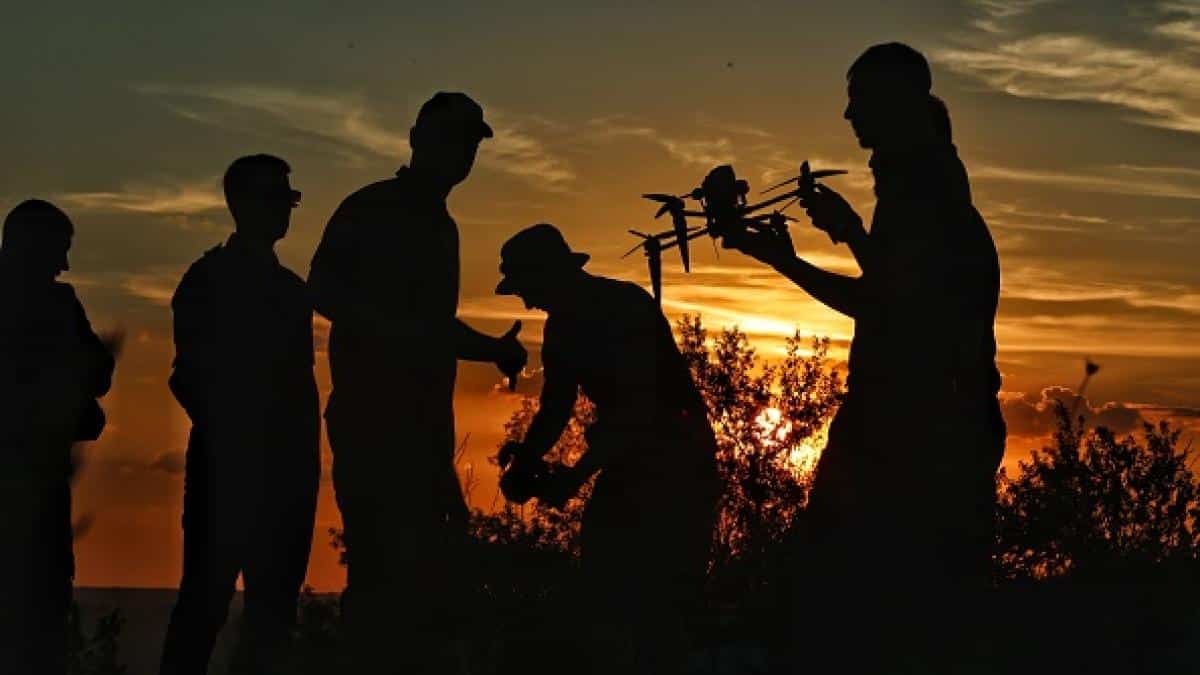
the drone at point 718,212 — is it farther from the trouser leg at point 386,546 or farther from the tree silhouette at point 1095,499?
the tree silhouette at point 1095,499

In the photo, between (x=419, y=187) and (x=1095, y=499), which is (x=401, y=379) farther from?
(x=1095, y=499)

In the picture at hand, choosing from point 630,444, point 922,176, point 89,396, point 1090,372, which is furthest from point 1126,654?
point 89,396

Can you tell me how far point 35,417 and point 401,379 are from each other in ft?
7.51

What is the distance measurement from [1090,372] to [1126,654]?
A: 62.3 inches

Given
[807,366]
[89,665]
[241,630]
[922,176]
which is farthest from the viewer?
[807,366]

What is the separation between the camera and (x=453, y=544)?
1047 centimetres

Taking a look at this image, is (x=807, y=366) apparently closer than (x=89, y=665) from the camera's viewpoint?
No

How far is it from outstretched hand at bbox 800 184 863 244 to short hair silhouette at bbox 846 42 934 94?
0.51m

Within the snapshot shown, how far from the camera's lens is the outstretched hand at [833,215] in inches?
309

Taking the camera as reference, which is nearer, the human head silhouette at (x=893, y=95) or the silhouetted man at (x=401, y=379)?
the human head silhouette at (x=893, y=95)

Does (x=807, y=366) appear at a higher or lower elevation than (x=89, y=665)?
higher

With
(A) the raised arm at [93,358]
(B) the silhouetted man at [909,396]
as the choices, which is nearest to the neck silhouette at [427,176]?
(A) the raised arm at [93,358]

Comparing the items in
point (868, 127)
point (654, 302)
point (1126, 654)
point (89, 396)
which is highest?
point (868, 127)

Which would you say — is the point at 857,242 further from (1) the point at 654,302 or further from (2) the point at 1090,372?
(2) the point at 1090,372
